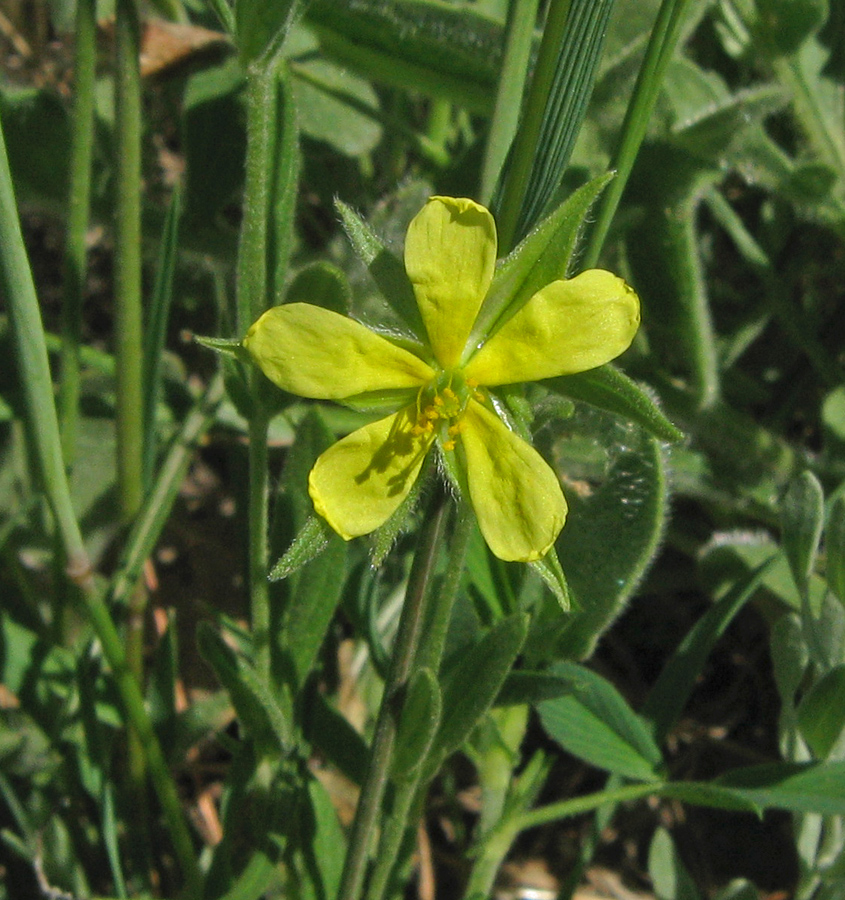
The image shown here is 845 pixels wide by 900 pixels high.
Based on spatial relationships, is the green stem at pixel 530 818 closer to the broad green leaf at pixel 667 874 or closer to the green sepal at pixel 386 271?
the broad green leaf at pixel 667 874

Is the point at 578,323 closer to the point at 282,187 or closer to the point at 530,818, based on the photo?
the point at 282,187

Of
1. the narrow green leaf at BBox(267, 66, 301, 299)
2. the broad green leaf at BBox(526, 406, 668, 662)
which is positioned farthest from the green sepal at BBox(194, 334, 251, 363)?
the broad green leaf at BBox(526, 406, 668, 662)

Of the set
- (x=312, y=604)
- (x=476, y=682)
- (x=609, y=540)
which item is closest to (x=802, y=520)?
(x=609, y=540)

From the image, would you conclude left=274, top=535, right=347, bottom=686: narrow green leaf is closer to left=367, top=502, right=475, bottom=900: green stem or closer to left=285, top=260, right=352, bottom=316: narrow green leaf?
left=367, top=502, right=475, bottom=900: green stem

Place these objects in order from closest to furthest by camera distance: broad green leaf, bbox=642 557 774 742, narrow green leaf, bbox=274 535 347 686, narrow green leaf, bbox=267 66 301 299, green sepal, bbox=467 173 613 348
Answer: green sepal, bbox=467 173 613 348 < narrow green leaf, bbox=267 66 301 299 < narrow green leaf, bbox=274 535 347 686 < broad green leaf, bbox=642 557 774 742

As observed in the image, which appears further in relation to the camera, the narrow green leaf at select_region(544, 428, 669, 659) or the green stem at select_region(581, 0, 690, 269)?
the narrow green leaf at select_region(544, 428, 669, 659)

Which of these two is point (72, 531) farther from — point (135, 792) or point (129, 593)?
point (135, 792)
